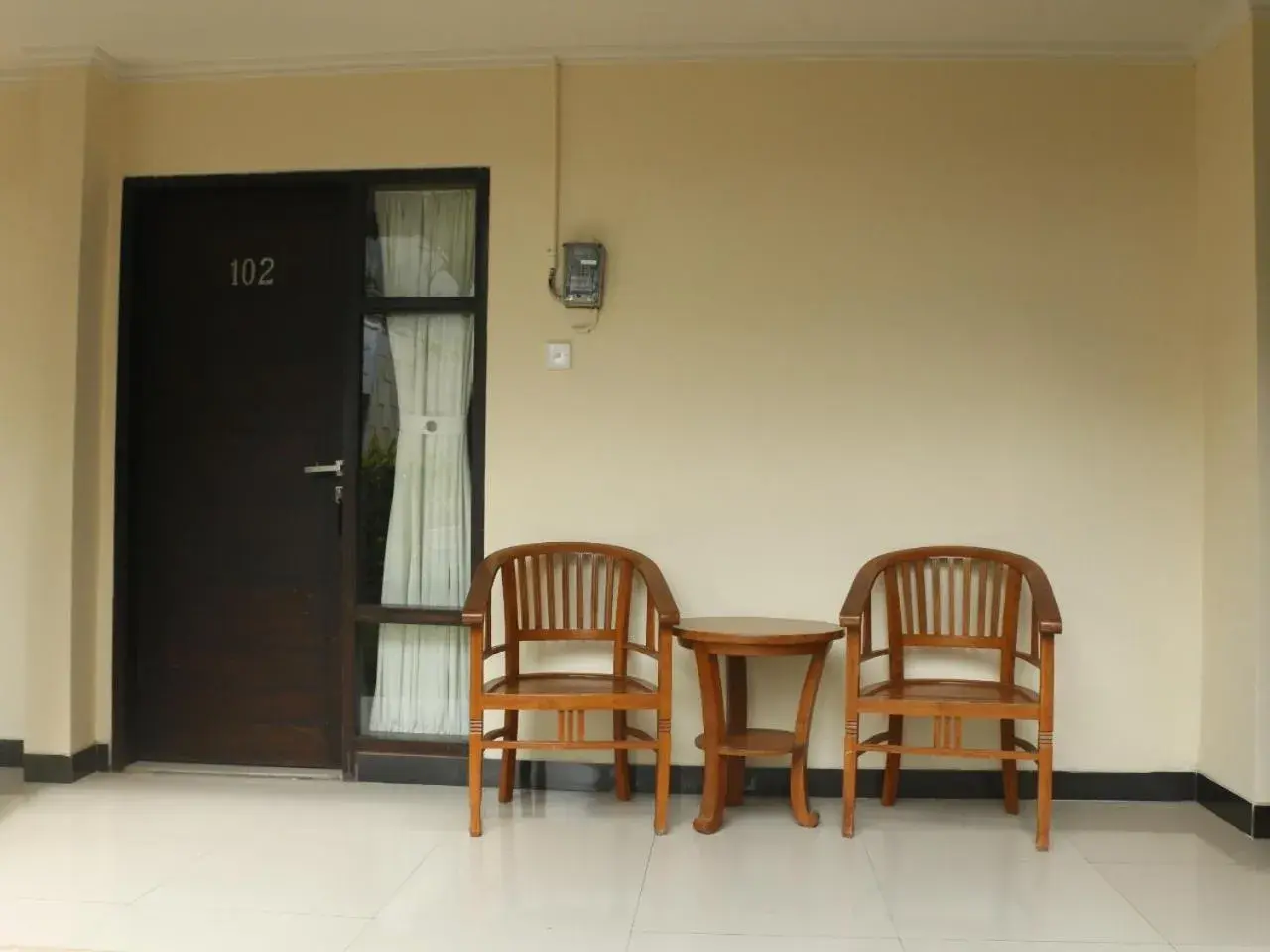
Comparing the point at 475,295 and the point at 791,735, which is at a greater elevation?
the point at 475,295

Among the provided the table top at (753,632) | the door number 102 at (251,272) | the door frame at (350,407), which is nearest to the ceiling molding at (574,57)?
the door frame at (350,407)

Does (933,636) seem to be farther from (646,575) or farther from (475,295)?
(475,295)

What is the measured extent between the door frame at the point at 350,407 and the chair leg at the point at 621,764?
0.57 m

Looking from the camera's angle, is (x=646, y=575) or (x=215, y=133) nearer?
(x=646, y=575)

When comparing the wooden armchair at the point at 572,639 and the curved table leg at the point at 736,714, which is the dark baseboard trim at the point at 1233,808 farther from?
the wooden armchair at the point at 572,639

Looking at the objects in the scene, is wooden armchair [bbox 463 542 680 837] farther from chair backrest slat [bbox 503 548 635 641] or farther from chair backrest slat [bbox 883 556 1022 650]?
chair backrest slat [bbox 883 556 1022 650]

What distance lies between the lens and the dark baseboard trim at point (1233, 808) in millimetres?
2818

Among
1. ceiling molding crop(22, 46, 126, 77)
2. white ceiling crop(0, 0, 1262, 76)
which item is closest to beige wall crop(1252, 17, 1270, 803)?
white ceiling crop(0, 0, 1262, 76)

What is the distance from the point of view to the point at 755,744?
285 centimetres

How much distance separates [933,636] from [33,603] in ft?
10.2

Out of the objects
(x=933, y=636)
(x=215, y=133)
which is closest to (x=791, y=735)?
(x=933, y=636)

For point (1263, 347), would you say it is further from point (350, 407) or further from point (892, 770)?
point (350, 407)

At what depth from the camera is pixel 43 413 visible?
3.31 meters

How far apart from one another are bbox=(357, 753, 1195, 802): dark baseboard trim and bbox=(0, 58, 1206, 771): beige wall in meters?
0.08
